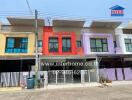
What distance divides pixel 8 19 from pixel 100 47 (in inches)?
555

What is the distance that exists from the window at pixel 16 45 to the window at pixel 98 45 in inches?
389

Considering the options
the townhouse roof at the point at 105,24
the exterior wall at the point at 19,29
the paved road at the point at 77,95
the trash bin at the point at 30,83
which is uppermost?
the townhouse roof at the point at 105,24

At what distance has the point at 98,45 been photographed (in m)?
29.7

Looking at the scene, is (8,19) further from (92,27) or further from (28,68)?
(92,27)

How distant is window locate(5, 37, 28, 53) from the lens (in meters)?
27.0

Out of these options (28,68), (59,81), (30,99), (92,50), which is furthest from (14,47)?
(30,99)

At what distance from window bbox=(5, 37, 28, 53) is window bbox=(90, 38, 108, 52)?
9.87 m

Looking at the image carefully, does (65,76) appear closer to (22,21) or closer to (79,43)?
(79,43)

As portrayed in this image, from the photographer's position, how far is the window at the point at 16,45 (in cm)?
2702

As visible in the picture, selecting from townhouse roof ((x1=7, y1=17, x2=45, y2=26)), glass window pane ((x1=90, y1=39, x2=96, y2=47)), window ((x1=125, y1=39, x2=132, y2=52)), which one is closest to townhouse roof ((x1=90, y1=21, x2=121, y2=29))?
glass window pane ((x1=90, y1=39, x2=96, y2=47))

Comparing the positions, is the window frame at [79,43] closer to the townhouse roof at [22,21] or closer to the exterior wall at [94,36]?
the exterior wall at [94,36]

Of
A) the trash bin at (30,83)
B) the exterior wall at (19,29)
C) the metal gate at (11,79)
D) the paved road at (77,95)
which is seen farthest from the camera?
the exterior wall at (19,29)

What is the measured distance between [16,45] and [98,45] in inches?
476

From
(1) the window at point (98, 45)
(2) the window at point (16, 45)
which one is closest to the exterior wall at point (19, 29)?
(2) the window at point (16, 45)
